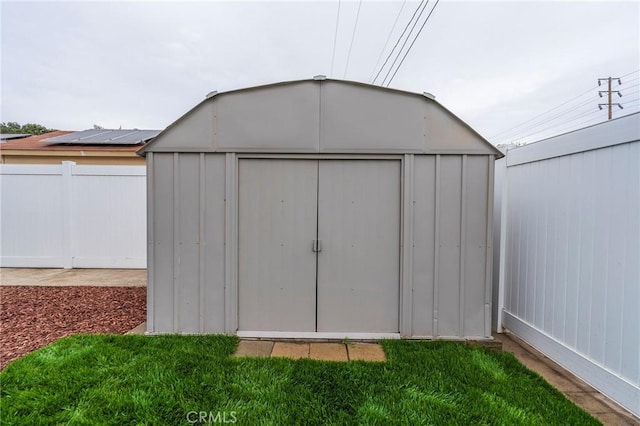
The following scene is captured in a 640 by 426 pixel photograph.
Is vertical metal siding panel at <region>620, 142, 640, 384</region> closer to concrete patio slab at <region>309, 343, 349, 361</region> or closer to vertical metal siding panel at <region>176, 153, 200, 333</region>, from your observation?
concrete patio slab at <region>309, 343, 349, 361</region>

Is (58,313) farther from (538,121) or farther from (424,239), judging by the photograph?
(538,121)

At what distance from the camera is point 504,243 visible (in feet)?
12.5

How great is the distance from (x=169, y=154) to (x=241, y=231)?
126 centimetres

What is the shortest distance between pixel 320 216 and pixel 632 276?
110 inches

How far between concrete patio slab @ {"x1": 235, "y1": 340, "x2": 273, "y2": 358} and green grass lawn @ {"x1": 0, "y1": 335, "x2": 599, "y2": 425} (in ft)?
0.47

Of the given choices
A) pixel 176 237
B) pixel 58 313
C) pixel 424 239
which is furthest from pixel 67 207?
pixel 424 239

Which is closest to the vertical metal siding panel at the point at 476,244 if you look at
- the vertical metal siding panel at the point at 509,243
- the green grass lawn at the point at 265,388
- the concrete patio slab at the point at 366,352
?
the green grass lawn at the point at 265,388

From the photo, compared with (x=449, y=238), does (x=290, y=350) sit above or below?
below

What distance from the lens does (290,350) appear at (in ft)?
10.3

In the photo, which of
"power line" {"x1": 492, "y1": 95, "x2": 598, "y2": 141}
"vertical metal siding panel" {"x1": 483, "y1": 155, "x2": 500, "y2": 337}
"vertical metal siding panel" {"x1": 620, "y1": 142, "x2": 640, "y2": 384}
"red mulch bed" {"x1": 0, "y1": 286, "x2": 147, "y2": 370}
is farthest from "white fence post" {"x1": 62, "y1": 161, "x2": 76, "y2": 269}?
"power line" {"x1": 492, "y1": 95, "x2": 598, "y2": 141}

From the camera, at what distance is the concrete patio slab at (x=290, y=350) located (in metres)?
3.02

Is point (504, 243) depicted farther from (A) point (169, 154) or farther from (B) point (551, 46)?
(B) point (551, 46)

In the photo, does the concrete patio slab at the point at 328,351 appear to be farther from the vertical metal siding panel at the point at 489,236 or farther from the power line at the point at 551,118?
the power line at the point at 551,118

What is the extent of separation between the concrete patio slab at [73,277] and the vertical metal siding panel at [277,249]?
3.41 m
